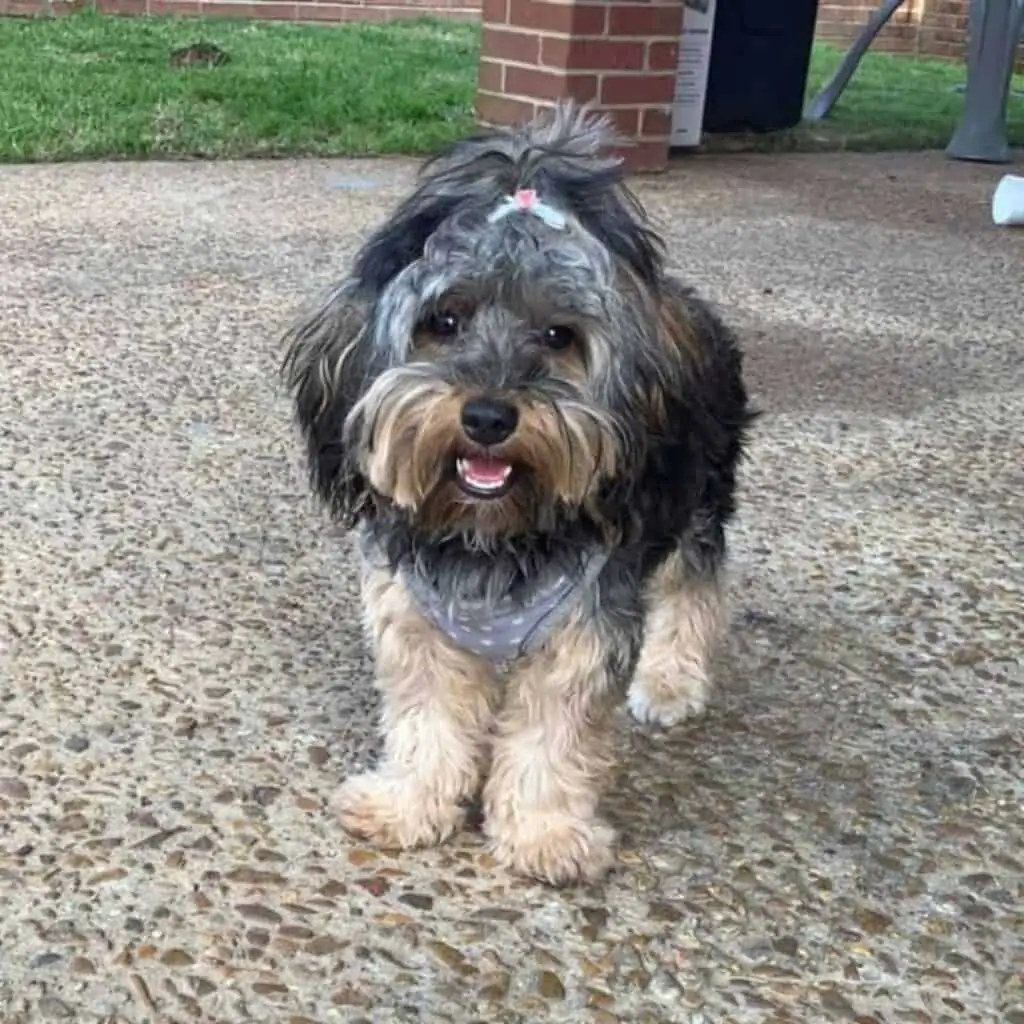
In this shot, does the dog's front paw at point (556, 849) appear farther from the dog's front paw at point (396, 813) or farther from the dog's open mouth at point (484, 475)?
the dog's open mouth at point (484, 475)

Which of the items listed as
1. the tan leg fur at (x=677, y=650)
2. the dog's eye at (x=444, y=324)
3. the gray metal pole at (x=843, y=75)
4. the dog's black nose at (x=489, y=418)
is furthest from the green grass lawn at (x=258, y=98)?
the dog's black nose at (x=489, y=418)

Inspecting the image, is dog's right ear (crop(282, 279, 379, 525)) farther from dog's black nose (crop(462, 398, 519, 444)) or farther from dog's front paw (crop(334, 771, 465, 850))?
dog's front paw (crop(334, 771, 465, 850))

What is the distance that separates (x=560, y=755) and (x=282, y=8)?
50.4ft

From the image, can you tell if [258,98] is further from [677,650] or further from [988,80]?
[677,650]

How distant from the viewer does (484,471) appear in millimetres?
2432

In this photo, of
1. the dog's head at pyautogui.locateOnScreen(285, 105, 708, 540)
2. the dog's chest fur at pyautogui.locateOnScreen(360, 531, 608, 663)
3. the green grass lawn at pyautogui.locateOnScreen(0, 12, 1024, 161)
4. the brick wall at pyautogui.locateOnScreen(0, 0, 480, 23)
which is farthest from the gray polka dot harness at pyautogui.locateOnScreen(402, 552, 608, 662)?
the brick wall at pyautogui.locateOnScreen(0, 0, 480, 23)

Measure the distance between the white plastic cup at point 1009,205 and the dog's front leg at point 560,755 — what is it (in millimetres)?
6238

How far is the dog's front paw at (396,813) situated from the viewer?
2812mm

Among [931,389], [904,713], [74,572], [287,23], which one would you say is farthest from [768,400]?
[287,23]

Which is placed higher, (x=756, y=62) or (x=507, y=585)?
(x=756, y=62)

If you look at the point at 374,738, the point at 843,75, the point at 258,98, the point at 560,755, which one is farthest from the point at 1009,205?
the point at 560,755

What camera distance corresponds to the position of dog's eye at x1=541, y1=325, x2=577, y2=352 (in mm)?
2424

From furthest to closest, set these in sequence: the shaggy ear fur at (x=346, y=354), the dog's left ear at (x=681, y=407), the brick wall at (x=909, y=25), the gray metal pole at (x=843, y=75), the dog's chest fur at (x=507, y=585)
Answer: the brick wall at (x=909, y=25)
the gray metal pole at (x=843, y=75)
the dog's chest fur at (x=507, y=585)
the dog's left ear at (x=681, y=407)
the shaggy ear fur at (x=346, y=354)

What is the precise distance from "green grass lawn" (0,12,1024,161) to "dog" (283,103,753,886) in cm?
618
